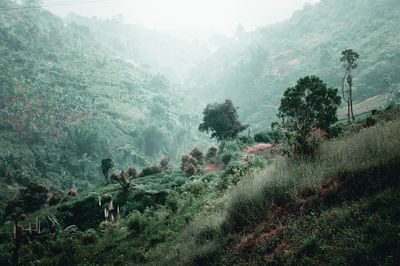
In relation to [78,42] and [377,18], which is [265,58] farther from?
[78,42]

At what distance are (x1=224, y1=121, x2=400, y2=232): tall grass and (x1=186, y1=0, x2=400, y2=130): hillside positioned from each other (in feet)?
138

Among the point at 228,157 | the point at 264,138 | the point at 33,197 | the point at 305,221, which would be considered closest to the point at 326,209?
the point at 305,221

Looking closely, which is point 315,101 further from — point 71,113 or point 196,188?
point 71,113

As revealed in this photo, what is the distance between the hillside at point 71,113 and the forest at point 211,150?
36cm

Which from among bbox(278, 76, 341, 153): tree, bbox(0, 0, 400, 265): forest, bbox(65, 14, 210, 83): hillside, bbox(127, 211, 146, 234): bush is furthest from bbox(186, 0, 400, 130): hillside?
bbox(65, 14, 210, 83): hillside

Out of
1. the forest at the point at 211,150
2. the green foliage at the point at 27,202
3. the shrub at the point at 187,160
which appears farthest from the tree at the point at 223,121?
the green foliage at the point at 27,202

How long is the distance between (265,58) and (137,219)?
85909 mm

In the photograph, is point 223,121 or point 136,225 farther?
point 223,121

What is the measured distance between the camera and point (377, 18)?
6300 centimetres

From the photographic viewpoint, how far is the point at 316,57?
6856 cm

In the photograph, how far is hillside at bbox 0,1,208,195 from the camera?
37688 millimetres

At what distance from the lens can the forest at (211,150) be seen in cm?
369

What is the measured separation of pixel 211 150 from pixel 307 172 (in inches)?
891

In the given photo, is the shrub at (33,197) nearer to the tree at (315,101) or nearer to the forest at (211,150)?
the forest at (211,150)
